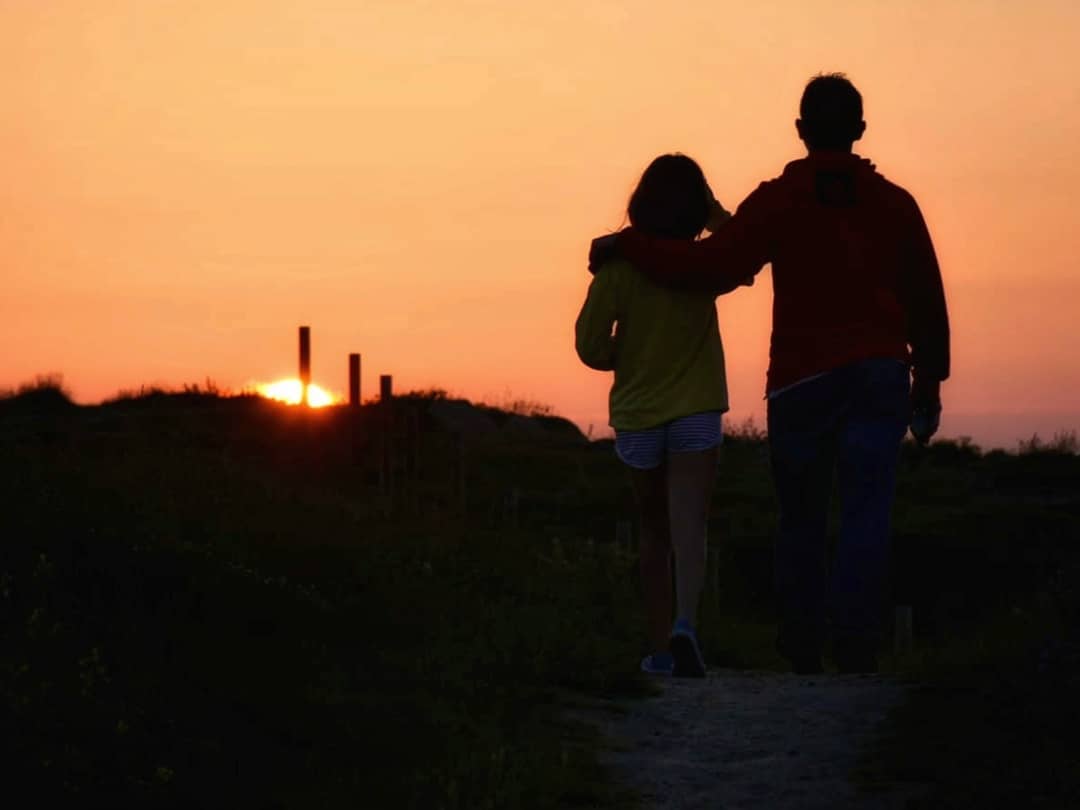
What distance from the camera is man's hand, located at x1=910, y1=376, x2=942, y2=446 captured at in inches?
311

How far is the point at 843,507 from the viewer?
7.84m

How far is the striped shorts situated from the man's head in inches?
53.2

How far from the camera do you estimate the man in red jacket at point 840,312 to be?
7.55 meters

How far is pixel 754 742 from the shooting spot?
7238mm

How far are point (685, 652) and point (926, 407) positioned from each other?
1.63 meters

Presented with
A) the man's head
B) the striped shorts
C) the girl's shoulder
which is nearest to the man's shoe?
the striped shorts

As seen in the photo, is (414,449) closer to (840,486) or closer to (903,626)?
(903,626)

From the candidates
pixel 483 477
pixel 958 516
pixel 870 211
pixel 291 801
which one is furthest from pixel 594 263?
pixel 483 477

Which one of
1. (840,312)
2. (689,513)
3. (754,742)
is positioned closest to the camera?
(754,742)

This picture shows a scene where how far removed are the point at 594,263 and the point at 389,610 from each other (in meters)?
3.24

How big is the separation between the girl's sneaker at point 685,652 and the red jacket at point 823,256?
1294mm

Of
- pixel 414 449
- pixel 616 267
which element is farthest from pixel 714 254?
pixel 414 449

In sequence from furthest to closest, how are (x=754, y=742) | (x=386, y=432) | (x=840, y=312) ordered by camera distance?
(x=386, y=432)
(x=840, y=312)
(x=754, y=742)

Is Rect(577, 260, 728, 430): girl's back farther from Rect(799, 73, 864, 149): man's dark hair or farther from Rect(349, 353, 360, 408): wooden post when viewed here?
Rect(349, 353, 360, 408): wooden post
